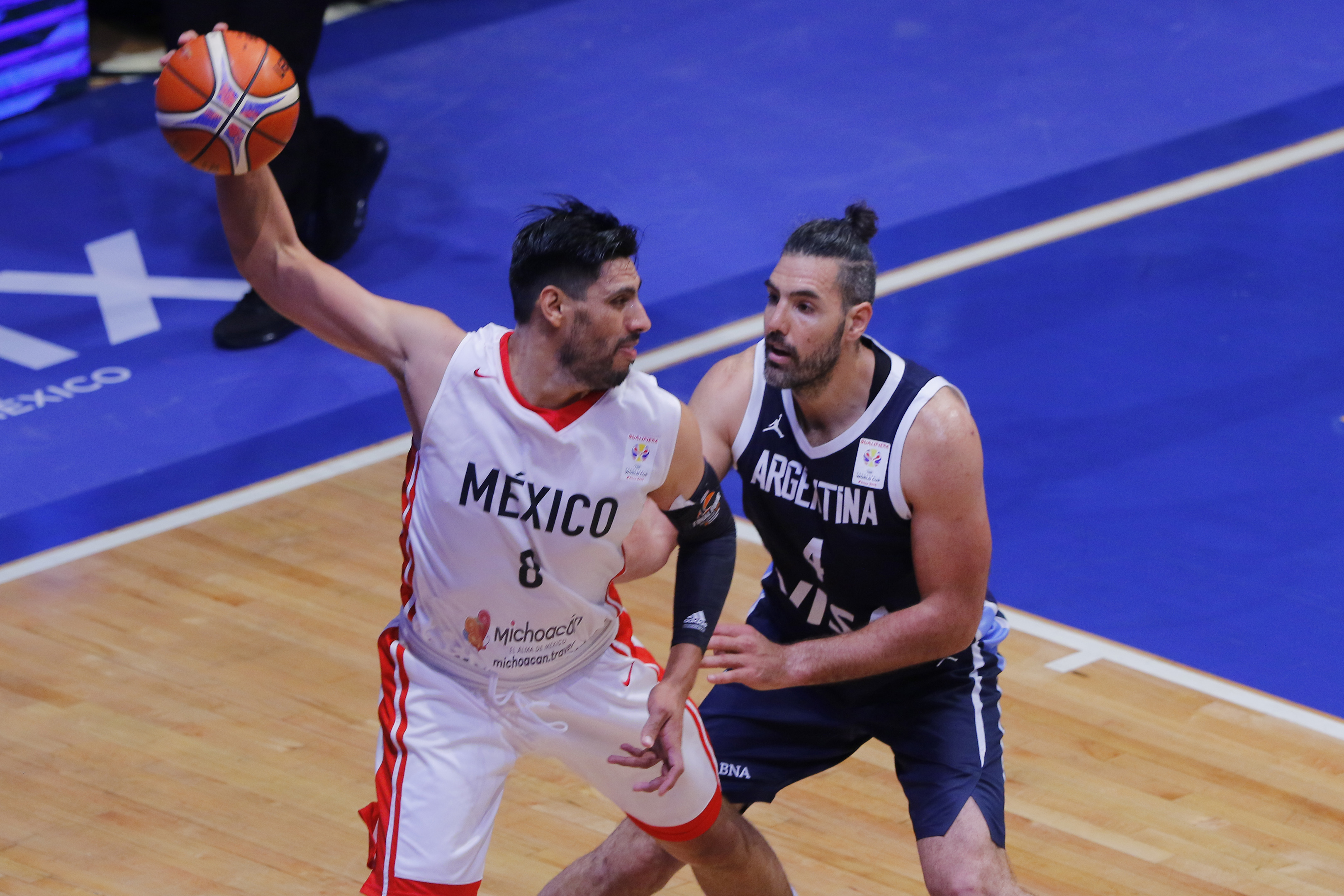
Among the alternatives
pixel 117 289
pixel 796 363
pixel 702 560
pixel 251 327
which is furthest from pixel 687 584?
pixel 117 289

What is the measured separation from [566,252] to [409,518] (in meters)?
0.73

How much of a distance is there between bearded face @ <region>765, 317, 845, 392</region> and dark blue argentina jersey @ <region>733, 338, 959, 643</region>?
0.57 ft

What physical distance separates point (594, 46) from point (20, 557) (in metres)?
6.52

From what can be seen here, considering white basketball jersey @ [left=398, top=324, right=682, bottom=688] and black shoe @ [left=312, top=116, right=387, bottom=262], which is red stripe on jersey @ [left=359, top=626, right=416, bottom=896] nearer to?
white basketball jersey @ [left=398, top=324, right=682, bottom=688]

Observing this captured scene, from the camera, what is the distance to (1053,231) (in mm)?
9672

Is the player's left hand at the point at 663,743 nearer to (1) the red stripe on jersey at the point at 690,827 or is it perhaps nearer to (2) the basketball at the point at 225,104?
(1) the red stripe on jersey at the point at 690,827

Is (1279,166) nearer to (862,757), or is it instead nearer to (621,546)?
(862,757)

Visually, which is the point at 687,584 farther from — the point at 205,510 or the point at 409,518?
the point at 205,510

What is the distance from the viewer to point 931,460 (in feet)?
14.1

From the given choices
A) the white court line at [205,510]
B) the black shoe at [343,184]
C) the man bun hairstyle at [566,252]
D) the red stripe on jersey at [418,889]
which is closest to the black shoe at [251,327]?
the black shoe at [343,184]

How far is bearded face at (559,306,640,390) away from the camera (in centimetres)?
393

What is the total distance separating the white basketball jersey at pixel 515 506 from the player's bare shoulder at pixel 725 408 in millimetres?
557

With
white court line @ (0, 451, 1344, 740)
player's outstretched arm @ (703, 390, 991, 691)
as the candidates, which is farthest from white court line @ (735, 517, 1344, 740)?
player's outstretched arm @ (703, 390, 991, 691)

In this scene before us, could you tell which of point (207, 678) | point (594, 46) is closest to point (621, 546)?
point (207, 678)
